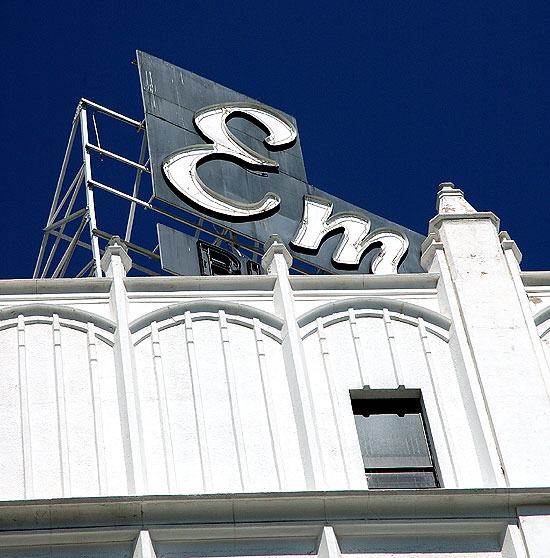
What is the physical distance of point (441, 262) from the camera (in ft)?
113

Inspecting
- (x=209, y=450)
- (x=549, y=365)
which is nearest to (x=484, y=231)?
(x=549, y=365)

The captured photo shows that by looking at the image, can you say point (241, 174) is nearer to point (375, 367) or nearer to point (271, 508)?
point (375, 367)

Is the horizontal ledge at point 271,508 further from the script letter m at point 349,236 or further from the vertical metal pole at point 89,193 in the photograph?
the script letter m at point 349,236

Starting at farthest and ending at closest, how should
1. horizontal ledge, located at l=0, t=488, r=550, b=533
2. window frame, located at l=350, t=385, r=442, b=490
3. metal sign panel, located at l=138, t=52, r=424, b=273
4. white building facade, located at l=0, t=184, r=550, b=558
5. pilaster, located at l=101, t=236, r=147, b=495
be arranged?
1. metal sign panel, located at l=138, t=52, r=424, b=273
2. window frame, located at l=350, t=385, r=442, b=490
3. pilaster, located at l=101, t=236, r=147, b=495
4. white building facade, located at l=0, t=184, r=550, b=558
5. horizontal ledge, located at l=0, t=488, r=550, b=533

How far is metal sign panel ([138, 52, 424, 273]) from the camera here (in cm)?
4191

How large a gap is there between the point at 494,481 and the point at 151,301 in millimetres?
7229

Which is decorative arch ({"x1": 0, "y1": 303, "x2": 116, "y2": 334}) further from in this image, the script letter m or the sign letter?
the script letter m

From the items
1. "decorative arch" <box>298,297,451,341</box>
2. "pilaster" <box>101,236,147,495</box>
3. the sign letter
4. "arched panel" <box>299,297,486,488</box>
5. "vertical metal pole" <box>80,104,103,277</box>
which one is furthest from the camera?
the sign letter

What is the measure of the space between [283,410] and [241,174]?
42.1ft

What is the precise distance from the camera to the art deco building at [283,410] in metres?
28.8

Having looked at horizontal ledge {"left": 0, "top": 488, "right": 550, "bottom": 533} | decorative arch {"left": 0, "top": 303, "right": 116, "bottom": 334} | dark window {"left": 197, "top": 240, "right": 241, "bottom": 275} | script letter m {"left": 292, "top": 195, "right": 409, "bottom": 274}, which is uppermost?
script letter m {"left": 292, "top": 195, "right": 409, "bottom": 274}

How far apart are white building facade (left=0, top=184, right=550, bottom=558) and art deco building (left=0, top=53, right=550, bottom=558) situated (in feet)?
0.12

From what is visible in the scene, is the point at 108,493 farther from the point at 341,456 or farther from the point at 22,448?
the point at 341,456

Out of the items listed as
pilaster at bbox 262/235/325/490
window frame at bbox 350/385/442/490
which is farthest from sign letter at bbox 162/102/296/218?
window frame at bbox 350/385/442/490
